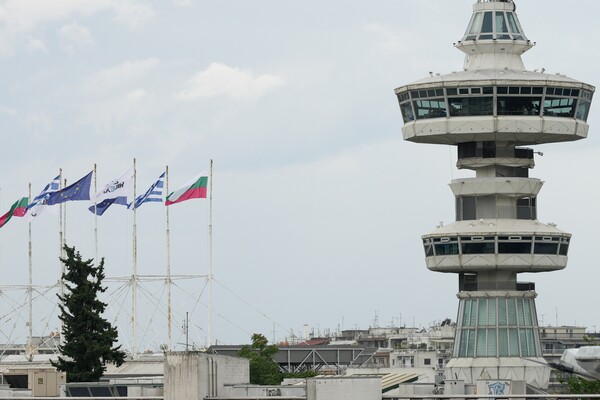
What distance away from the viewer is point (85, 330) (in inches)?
6427

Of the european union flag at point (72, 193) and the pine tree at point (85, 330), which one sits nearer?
the pine tree at point (85, 330)

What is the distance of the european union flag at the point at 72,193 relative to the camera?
642ft

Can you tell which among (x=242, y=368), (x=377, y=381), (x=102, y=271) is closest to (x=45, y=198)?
(x=102, y=271)

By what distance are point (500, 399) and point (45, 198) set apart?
96618 mm

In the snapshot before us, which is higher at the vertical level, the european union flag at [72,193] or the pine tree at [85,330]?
the european union flag at [72,193]

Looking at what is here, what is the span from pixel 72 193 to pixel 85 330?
3533 centimetres

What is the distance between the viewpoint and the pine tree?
6339 inches

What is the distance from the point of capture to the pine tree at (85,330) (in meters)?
161

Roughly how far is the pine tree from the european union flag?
30.3m

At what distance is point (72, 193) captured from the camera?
643ft

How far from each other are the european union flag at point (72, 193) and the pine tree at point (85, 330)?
30.3 metres

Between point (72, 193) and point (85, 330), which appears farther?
point (72, 193)

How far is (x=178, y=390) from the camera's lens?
108 metres

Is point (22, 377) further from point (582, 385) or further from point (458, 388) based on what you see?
point (582, 385)
